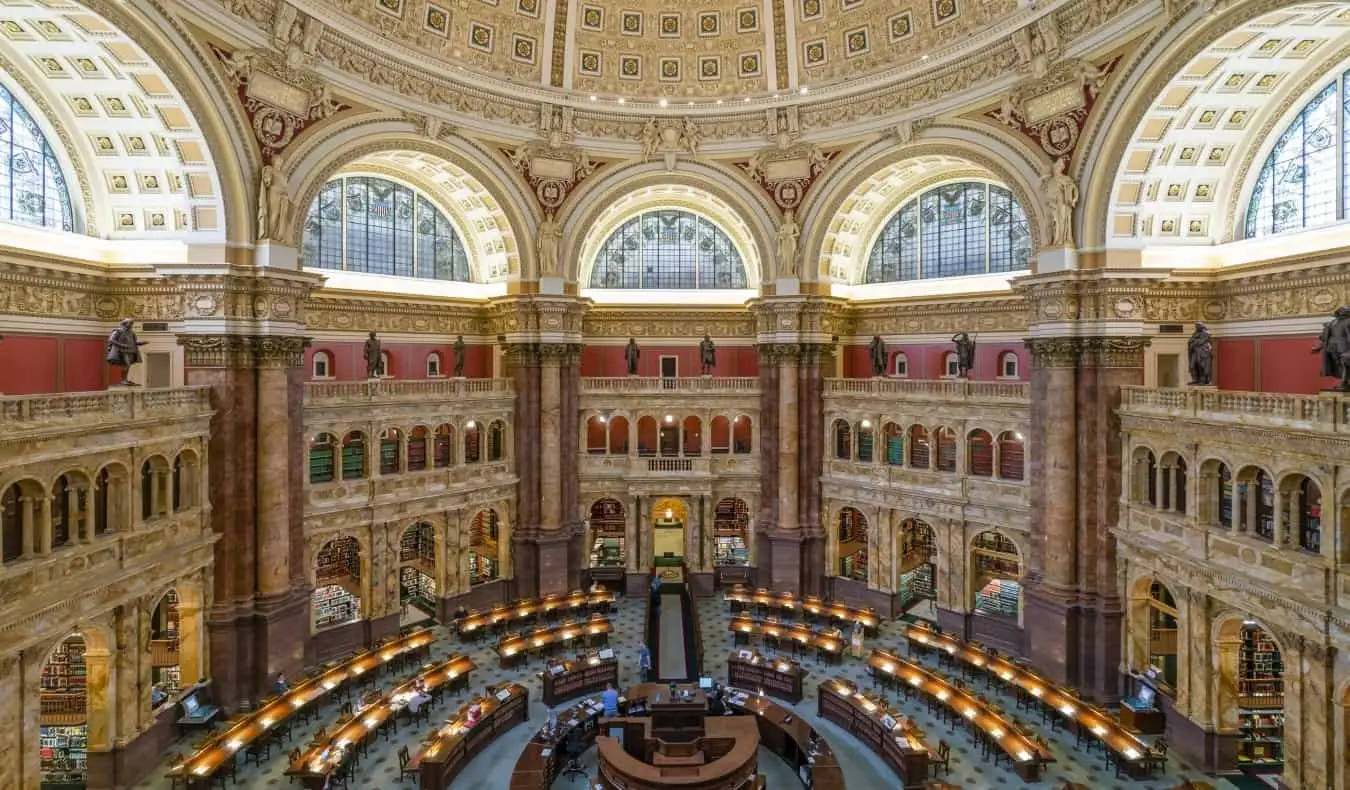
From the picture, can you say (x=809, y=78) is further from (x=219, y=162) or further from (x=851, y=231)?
(x=219, y=162)

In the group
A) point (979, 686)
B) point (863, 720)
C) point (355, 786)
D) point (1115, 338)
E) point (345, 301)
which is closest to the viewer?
point (355, 786)

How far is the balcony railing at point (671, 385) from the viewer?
111 feet

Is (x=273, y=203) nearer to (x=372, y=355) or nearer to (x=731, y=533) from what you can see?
(x=372, y=355)

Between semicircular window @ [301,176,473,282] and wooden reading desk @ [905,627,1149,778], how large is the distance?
83.9 ft

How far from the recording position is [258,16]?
73.5 feet

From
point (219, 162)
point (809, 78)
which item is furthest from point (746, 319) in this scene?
point (219, 162)

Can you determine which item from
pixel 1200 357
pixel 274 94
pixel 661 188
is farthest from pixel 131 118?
pixel 1200 357

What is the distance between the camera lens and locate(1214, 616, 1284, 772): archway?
1930 centimetres

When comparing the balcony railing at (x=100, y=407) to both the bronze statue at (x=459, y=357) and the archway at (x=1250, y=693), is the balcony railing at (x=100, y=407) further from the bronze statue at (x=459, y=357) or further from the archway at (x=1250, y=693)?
the archway at (x=1250, y=693)

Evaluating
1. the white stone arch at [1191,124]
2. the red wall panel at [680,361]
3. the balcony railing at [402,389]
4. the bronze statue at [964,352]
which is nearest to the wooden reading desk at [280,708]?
the balcony railing at [402,389]

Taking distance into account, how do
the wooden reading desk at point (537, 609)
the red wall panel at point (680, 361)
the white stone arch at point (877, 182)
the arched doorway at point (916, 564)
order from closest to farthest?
1. the white stone arch at point (877, 182)
2. the wooden reading desk at point (537, 609)
3. the arched doorway at point (916, 564)
4. the red wall panel at point (680, 361)

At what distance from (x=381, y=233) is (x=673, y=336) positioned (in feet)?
46.0

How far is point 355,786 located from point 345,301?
58.3 feet

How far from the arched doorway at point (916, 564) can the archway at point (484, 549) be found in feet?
59.1
